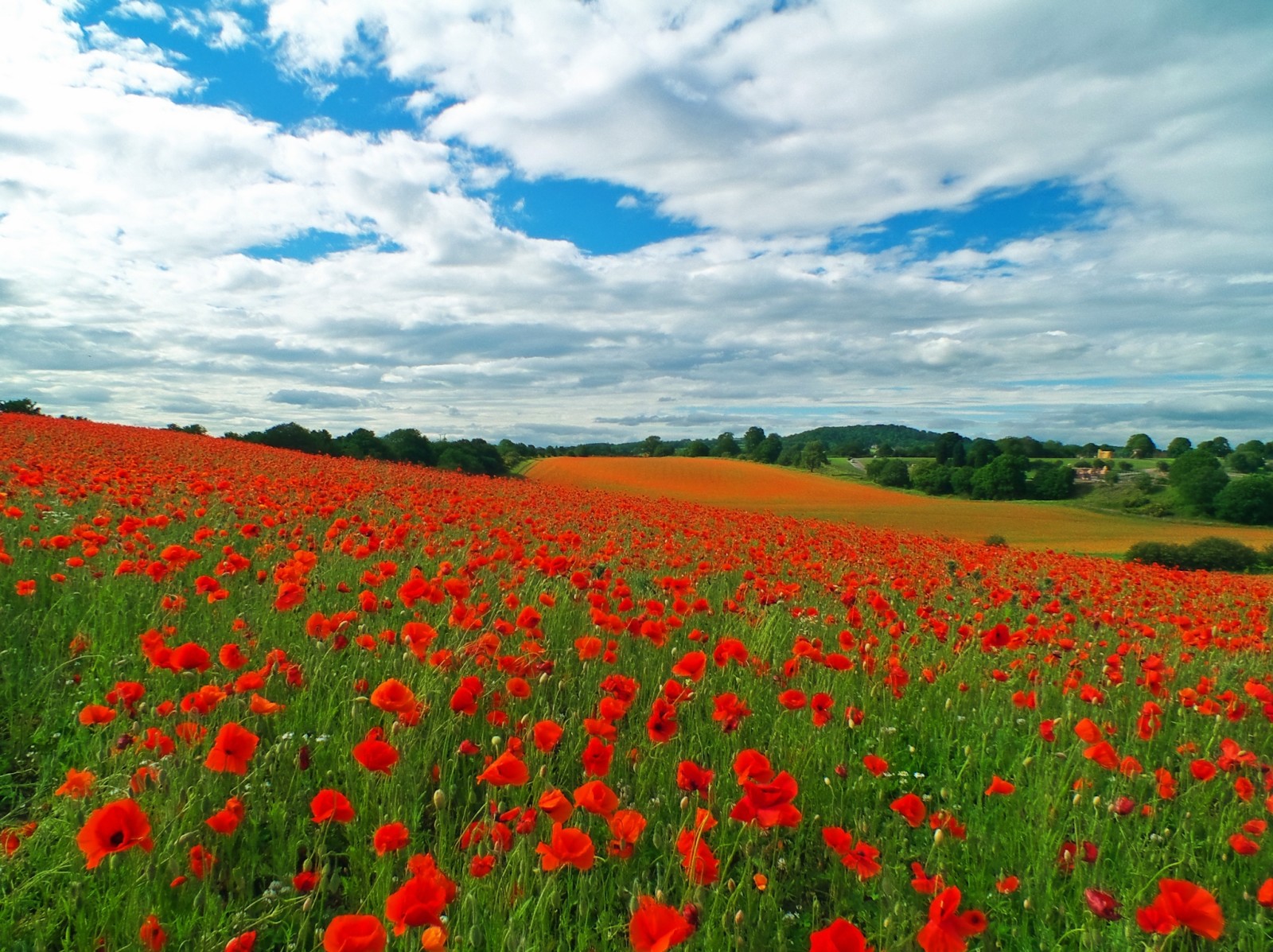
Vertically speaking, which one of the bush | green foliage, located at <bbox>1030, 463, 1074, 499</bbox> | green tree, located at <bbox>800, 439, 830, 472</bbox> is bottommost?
the bush

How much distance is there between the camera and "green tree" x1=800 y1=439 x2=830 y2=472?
217ft

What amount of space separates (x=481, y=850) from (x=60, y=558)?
4.78 meters

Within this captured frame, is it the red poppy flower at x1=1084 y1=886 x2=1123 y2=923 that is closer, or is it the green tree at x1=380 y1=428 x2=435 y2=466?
the red poppy flower at x1=1084 y1=886 x2=1123 y2=923

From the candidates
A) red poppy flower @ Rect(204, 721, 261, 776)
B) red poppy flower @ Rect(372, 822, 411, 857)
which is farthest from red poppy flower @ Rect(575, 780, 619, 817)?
red poppy flower @ Rect(204, 721, 261, 776)

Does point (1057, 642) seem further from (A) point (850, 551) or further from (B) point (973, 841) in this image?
(A) point (850, 551)

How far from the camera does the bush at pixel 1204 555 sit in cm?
2308

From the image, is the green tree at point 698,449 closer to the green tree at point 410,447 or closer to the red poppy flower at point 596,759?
the green tree at point 410,447

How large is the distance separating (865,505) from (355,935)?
144 feet

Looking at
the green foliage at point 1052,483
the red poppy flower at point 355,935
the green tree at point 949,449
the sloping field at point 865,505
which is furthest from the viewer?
the green tree at point 949,449

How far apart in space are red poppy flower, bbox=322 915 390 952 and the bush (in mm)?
26293

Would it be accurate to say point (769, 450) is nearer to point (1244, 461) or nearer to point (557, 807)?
point (1244, 461)

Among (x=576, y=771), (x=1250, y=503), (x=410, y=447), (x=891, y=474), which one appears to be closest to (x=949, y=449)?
(x=891, y=474)

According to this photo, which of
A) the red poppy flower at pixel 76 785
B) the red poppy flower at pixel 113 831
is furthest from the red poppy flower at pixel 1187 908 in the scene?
the red poppy flower at pixel 76 785

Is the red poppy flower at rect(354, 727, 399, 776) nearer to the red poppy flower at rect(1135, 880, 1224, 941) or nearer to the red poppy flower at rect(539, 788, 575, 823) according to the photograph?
the red poppy flower at rect(539, 788, 575, 823)
